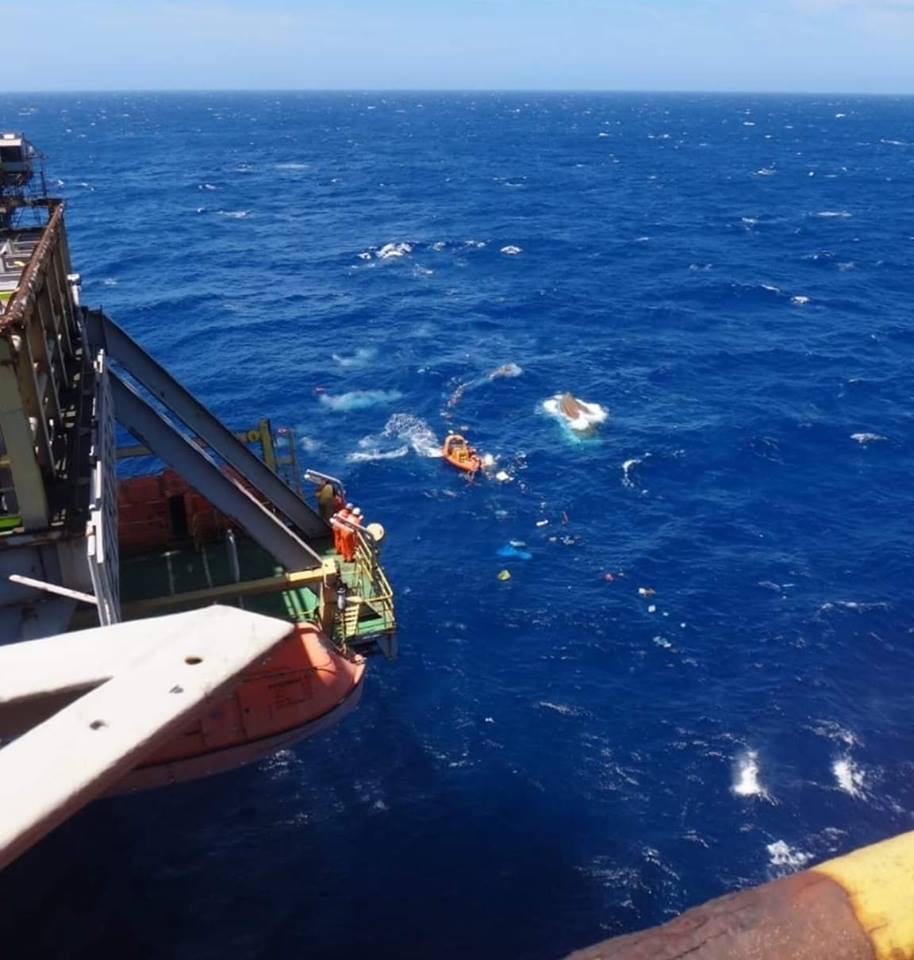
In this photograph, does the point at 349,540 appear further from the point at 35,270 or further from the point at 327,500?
the point at 35,270

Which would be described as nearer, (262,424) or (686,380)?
(262,424)

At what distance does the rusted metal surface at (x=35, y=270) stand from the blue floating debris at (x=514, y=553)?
22.0 metres

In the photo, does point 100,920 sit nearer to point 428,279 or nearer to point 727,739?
point 727,739

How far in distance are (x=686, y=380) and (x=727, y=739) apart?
1444 inches

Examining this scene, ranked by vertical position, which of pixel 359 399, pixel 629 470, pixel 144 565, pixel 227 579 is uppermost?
pixel 144 565

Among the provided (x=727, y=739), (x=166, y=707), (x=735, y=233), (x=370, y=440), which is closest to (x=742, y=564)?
(x=727, y=739)

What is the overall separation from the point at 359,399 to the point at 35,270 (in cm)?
3801

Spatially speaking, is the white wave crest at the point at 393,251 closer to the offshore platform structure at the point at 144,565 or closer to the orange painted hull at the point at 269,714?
the offshore platform structure at the point at 144,565

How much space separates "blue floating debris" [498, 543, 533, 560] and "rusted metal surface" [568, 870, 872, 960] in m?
35.8

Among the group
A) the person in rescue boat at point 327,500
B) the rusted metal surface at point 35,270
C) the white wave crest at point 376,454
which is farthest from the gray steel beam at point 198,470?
the white wave crest at point 376,454

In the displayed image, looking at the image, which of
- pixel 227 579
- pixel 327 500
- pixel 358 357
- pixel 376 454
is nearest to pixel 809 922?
pixel 227 579

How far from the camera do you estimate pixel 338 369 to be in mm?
63188

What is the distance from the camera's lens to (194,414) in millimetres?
27828

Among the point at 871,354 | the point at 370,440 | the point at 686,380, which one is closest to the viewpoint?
the point at 370,440
